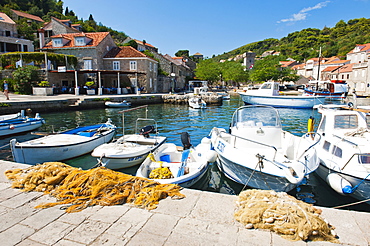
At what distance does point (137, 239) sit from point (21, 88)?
35323 millimetres

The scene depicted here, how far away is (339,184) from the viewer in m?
7.06

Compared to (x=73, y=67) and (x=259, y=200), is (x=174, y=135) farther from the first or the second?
(x=73, y=67)

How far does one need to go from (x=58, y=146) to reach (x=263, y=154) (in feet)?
26.3

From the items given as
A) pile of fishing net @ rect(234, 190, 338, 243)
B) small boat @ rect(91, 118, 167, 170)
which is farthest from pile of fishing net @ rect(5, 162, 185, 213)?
small boat @ rect(91, 118, 167, 170)

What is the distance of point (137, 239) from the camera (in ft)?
11.2

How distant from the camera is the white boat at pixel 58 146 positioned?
9094 mm

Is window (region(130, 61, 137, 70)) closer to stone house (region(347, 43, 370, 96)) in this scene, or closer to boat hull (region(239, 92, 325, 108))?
boat hull (region(239, 92, 325, 108))

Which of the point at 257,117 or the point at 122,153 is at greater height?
the point at 257,117

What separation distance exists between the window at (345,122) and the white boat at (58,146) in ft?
34.1

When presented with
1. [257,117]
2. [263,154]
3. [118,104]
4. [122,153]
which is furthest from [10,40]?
[263,154]

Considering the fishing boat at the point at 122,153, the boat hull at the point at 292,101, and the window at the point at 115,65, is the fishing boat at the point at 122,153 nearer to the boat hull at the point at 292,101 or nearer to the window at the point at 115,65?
the boat hull at the point at 292,101

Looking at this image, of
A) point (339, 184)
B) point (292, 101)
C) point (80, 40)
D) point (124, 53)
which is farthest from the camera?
point (124, 53)

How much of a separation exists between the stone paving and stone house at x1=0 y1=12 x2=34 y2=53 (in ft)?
173

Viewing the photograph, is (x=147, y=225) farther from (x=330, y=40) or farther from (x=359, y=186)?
(x=330, y=40)
